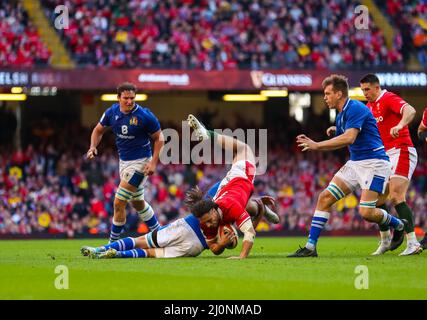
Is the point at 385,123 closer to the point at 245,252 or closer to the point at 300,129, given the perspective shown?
the point at 245,252

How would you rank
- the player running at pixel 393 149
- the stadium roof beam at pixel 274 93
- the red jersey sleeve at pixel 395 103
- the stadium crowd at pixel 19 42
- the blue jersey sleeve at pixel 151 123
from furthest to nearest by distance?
the stadium roof beam at pixel 274 93 → the stadium crowd at pixel 19 42 → the blue jersey sleeve at pixel 151 123 → the player running at pixel 393 149 → the red jersey sleeve at pixel 395 103

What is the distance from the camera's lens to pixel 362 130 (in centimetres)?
1263

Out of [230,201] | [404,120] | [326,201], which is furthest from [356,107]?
[230,201]

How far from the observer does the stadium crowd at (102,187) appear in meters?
25.9

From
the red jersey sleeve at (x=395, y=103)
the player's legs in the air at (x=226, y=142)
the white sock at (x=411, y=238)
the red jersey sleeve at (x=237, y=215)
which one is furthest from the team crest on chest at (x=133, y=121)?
the white sock at (x=411, y=238)

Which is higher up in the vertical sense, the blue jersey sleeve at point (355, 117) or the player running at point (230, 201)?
the blue jersey sleeve at point (355, 117)

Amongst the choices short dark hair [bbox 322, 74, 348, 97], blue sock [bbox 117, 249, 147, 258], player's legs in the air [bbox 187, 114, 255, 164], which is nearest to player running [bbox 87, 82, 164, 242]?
player's legs in the air [bbox 187, 114, 255, 164]

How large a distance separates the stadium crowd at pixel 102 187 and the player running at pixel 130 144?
10.3 m

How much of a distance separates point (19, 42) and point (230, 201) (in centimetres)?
1599

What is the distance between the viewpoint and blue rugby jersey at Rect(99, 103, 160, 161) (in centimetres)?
1468

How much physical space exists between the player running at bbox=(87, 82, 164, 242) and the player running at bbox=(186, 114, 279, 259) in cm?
124

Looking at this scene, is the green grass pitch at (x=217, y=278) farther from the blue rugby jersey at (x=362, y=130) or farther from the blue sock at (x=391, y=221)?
the blue rugby jersey at (x=362, y=130)

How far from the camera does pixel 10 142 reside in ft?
92.2

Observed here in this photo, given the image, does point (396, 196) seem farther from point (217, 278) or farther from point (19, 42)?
point (19, 42)
